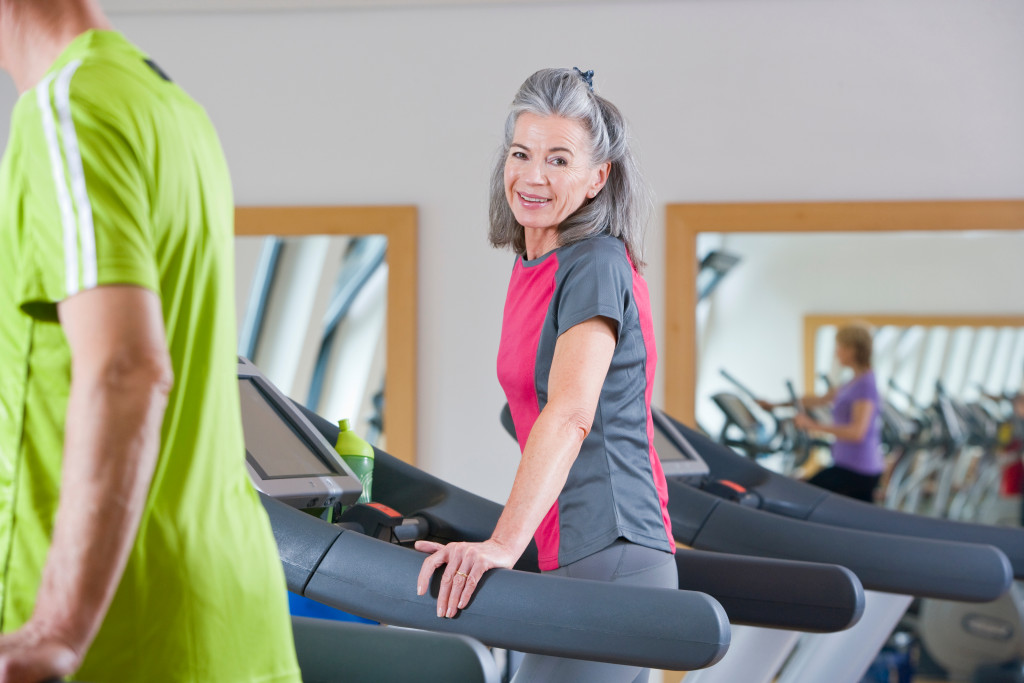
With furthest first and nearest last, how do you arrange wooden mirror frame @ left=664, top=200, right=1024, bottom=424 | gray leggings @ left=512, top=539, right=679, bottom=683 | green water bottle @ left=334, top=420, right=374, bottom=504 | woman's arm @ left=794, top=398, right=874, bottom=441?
1. woman's arm @ left=794, top=398, right=874, bottom=441
2. wooden mirror frame @ left=664, top=200, right=1024, bottom=424
3. green water bottle @ left=334, top=420, right=374, bottom=504
4. gray leggings @ left=512, top=539, right=679, bottom=683

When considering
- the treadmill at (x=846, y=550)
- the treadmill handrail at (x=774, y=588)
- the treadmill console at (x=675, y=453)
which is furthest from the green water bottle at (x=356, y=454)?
the treadmill console at (x=675, y=453)

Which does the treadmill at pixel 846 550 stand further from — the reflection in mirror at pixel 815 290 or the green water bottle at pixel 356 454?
the reflection in mirror at pixel 815 290

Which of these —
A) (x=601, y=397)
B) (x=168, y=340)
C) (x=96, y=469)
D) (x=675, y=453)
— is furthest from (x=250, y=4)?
(x=96, y=469)

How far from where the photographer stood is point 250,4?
13.8 ft

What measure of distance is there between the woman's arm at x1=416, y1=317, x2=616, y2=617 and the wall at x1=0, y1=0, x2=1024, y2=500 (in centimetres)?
283

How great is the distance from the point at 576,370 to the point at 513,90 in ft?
10.3

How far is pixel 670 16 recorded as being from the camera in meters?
4.08

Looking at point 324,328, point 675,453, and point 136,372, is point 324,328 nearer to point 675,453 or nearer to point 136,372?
point 675,453

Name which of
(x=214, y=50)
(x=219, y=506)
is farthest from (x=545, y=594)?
(x=214, y=50)

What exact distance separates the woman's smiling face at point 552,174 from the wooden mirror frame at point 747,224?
2.63 m

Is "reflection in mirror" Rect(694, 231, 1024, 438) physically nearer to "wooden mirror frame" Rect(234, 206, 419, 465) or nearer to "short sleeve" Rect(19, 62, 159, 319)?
"wooden mirror frame" Rect(234, 206, 419, 465)

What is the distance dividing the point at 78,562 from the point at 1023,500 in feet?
14.0

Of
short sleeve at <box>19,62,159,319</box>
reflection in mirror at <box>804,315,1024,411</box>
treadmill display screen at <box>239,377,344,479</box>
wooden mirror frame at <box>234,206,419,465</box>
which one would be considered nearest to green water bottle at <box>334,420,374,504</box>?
treadmill display screen at <box>239,377,344,479</box>

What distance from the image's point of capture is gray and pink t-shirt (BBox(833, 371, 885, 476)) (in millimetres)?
4113
